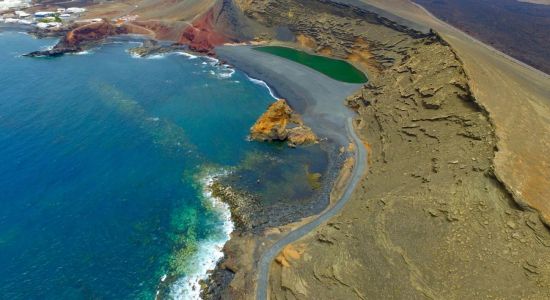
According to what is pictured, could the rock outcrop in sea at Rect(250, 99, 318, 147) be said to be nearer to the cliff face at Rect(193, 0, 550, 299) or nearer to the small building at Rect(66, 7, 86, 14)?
the cliff face at Rect(193, 0, 550, 299)

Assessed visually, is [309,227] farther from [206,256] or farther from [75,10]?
[75,10]

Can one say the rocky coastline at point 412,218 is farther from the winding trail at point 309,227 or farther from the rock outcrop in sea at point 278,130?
the winding trail at point 309,227

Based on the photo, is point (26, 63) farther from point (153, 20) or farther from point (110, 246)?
point (110, 246)

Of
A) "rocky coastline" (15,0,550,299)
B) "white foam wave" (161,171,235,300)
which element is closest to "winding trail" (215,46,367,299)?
"rocky coastline" (15,0,550,299)

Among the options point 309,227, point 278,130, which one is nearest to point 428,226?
point 309,227

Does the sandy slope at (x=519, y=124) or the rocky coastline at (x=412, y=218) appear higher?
the sandy slope at (x=519, y=124)

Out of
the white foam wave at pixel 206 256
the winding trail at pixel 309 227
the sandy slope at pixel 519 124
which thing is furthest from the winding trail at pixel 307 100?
the sandy slope at pixel 519 124
